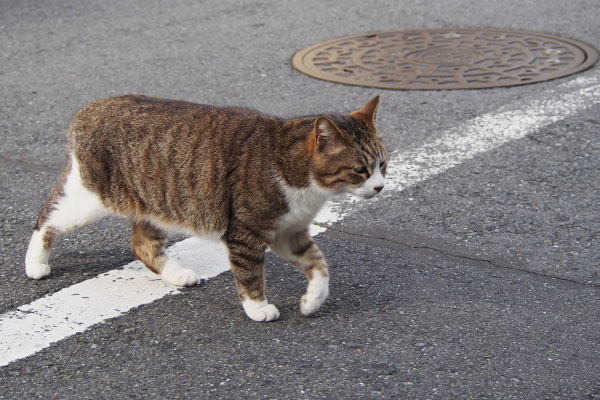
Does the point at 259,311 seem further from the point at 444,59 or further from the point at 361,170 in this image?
the point at 444,59

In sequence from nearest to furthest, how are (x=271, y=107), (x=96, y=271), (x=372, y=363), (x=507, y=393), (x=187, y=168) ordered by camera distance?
(x=507, y=393)
(x=372, y=363)
(x=187, y=168)
(x=96, y=271)
(x=271, y=107)

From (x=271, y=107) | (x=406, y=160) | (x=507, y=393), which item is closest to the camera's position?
(x=507, y=393)

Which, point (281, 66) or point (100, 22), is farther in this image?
point (100, 22)

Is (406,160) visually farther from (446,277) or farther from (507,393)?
(507,393)

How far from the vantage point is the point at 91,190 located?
370 centimetres

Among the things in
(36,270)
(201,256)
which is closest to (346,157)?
(201,256)

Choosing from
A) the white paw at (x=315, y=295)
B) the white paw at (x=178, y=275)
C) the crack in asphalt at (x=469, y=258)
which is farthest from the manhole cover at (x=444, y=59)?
the white paw at (x=315, y=295)

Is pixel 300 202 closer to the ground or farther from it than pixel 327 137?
closer to the ground

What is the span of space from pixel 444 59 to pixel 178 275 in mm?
3592

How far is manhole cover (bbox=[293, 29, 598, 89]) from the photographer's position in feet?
20.2

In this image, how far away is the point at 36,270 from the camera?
3764mm

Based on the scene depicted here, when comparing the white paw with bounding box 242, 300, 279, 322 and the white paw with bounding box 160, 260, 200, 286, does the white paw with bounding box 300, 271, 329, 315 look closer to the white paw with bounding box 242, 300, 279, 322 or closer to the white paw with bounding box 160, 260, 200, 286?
the white paw with bounding box 242, 300, 279, 322

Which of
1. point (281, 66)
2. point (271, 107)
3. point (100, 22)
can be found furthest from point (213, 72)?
point (100, 22)

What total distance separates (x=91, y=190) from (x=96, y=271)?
1.34 feet
